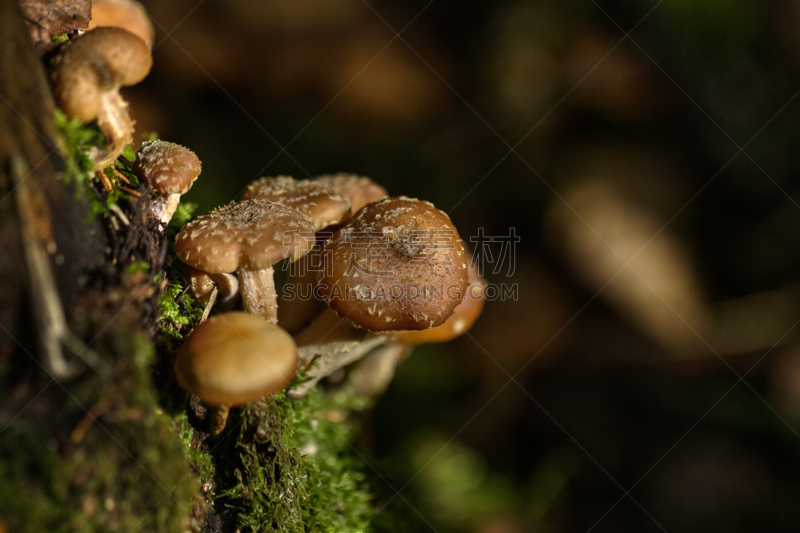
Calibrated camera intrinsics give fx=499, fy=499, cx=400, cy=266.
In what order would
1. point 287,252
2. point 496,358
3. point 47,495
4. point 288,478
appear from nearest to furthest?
point 47,495, point 287,252, point 288,478, point 496,358

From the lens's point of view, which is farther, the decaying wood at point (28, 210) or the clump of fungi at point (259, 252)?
the clump of fungi at point (259, 252)

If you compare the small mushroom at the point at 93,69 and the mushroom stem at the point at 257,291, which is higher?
the small mushroom at the point at 93,69

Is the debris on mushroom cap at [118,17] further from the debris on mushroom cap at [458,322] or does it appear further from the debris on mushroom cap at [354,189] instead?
the debris on mushroom cap at [458,322]

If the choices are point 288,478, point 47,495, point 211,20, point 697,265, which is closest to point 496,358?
point 697,265

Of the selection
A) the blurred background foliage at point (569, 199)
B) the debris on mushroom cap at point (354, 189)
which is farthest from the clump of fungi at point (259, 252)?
the blurred background foliage at point (569, 199)

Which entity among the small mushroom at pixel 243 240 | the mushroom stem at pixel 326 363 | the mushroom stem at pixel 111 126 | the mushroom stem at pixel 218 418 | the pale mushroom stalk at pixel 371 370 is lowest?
the pale mushroom stalk at pixel 371 370

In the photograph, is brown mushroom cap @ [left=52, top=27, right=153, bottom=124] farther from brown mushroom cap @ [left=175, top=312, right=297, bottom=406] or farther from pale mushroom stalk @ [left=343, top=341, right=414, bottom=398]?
pale mushroom stalk @ [left=343, top=341, right=414, bottom=398]

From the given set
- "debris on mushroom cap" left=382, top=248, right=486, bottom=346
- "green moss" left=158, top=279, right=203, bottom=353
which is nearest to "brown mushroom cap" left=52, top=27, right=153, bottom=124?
"green moss" left=158, top=279, right=203, bottom=353

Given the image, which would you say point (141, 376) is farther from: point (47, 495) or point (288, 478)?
point (288, 478)
